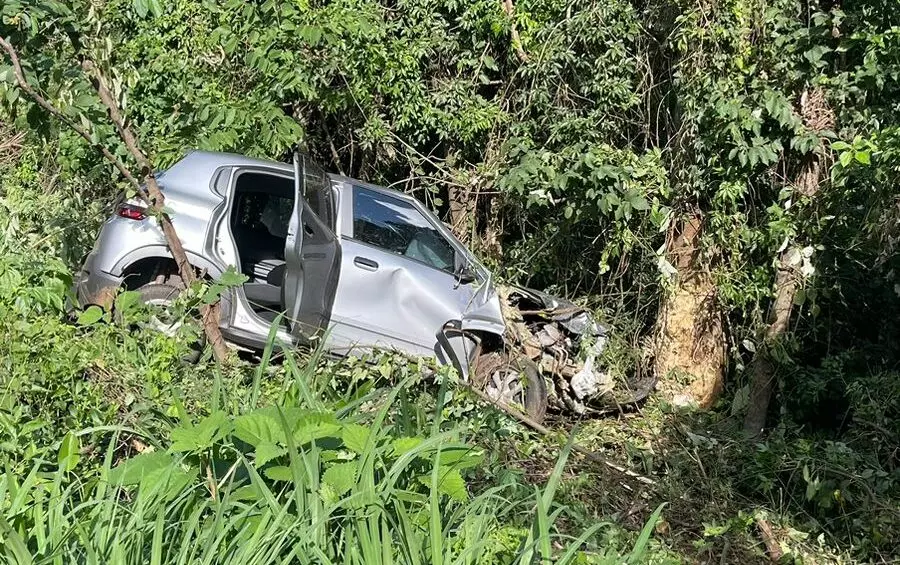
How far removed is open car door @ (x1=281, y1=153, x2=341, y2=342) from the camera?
560cm

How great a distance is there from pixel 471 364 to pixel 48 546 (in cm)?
378

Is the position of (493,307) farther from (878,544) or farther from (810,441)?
(878,544)

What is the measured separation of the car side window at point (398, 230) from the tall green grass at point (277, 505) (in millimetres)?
3294

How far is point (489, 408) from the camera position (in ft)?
15.9

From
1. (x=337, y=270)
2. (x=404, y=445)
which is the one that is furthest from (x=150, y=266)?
(x=404, y=445)

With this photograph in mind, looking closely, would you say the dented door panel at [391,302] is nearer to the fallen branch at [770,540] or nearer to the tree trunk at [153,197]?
the tree trunk at [153,197]

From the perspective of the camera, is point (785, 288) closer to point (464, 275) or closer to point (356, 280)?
point (464, 275)

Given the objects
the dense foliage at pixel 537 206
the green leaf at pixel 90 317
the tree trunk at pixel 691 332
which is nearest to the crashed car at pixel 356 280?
the dense foliage at pixel 537 206

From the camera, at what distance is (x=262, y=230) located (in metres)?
7.40

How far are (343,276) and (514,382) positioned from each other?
4.55ft

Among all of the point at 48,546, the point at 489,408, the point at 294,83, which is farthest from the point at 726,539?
the point at 294,83

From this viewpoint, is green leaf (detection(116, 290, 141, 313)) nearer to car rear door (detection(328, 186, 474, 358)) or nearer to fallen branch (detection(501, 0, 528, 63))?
car rear door (detection(328, 186, 474, 358))

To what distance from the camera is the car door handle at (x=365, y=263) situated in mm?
6000

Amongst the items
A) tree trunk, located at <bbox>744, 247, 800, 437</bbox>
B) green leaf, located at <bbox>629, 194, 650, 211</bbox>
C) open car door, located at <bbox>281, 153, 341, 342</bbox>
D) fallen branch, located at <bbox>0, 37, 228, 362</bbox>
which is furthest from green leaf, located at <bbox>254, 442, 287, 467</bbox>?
green leaf, located at <bbox>629, 194, 650, 211</bbox>
